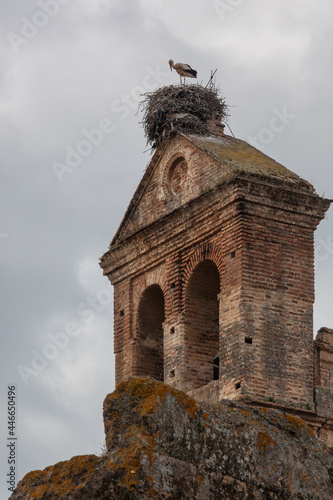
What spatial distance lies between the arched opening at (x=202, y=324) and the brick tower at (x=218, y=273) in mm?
16

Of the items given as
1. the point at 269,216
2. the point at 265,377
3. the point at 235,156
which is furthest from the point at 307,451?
the point at 235,156

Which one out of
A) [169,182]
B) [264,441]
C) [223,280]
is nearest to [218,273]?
[223,280]

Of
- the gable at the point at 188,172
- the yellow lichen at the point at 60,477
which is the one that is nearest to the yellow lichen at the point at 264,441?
the yellow lichen at the point at 60,477

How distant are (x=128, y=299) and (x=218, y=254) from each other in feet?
9.16

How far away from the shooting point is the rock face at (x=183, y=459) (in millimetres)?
7746

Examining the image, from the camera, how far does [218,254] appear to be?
18938 millimetres

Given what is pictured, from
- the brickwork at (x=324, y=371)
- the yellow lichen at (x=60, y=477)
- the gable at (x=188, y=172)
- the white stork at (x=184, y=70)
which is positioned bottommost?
the yellow lichen at (x=60, y=477)

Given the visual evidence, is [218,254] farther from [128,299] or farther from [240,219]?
[128,299]

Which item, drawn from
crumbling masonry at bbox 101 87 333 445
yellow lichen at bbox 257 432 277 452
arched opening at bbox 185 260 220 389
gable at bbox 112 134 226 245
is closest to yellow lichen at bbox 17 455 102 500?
yellow lichen at bbox 257 432 277 452

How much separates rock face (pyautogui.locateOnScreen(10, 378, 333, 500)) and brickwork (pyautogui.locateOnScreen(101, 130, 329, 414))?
9.00 m

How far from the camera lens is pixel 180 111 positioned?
21500 millimetres

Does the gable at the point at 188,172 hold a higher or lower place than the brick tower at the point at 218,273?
higher

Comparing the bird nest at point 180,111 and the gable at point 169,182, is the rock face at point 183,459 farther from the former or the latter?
the bird nest at point 180,111

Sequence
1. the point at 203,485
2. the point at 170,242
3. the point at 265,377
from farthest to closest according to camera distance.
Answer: the point at 170,242, the point at 265,377, the point at 203,485
